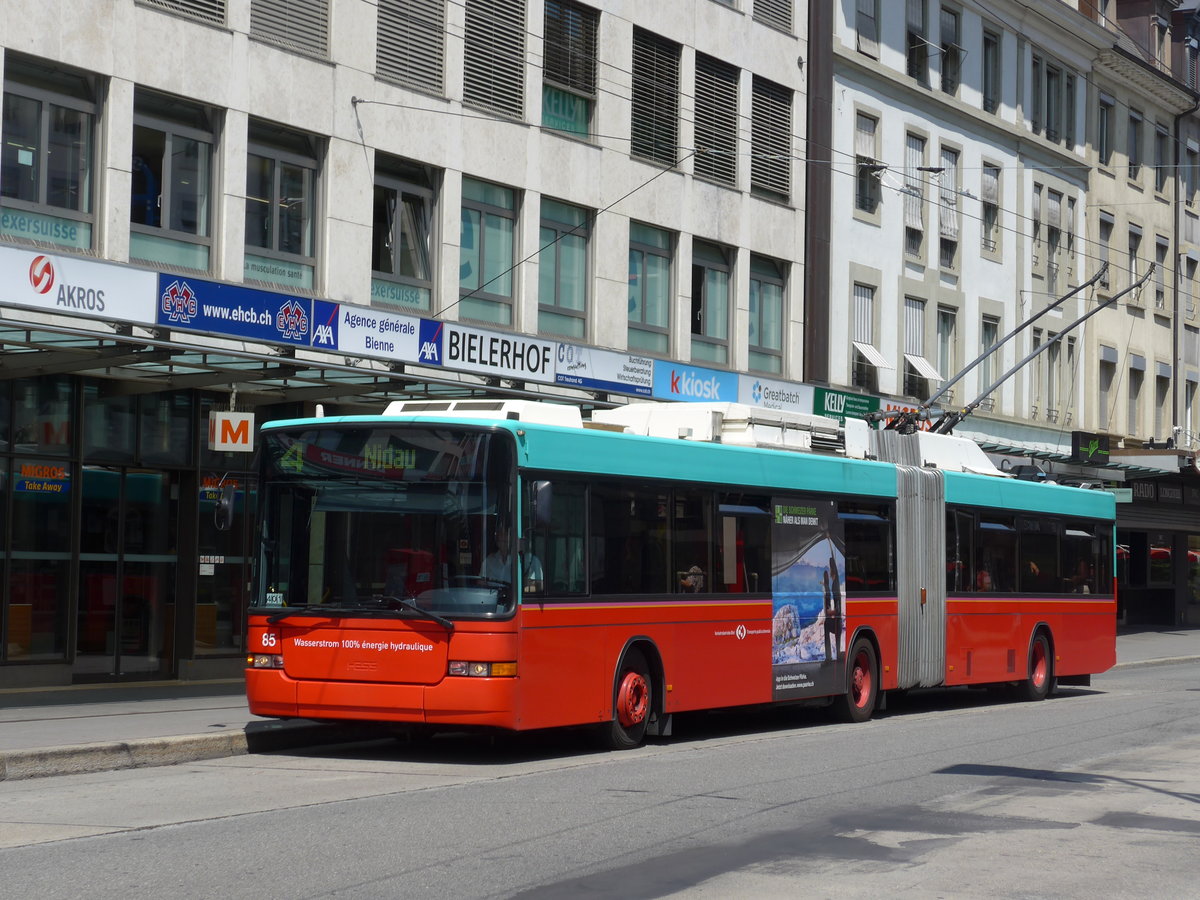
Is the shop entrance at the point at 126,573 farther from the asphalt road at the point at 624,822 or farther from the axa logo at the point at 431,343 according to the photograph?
the asphalt road at the point at 624,822

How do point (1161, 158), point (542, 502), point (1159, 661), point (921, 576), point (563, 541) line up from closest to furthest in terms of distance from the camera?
1. point (542, 502)
2. point (563, 541)
3. point (921, 576)
4. point (1159, 661)
5. point (1161, 158)

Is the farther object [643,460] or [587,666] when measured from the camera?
[643,460]

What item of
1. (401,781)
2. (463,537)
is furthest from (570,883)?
(463,537)

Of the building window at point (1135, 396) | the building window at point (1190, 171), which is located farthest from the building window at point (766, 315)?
the building window at point (1190, 171)

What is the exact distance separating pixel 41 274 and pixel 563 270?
10.8 metres

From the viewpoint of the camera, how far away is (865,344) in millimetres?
34938

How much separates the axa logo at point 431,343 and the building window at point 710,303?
348 inches

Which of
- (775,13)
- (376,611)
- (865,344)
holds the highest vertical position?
(775,13)

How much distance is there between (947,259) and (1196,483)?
14744mm

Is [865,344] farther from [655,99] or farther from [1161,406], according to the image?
[1161,406]

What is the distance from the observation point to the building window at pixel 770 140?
103ft

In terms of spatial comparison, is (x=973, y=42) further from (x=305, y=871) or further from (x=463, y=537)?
(x=305, y=871)

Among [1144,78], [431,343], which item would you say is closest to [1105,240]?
[1144,78]

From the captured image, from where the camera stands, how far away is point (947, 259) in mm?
38500
